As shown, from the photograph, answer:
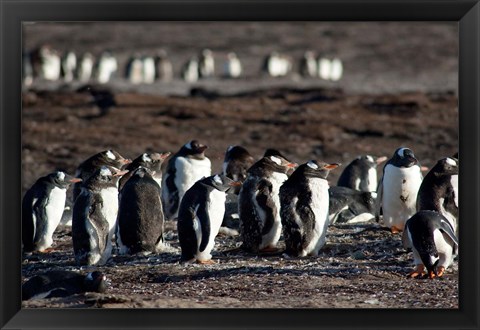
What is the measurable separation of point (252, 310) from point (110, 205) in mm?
2381

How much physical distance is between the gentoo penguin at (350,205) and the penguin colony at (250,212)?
1.64 ft

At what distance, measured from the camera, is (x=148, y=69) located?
25891 mm

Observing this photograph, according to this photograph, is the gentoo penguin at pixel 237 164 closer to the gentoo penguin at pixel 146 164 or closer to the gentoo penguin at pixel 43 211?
the gentoo penguin at pixel 146 164

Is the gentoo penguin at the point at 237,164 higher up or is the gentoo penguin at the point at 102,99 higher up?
the gentoo penguin at the point at 102,99

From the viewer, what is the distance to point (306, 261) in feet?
23.7

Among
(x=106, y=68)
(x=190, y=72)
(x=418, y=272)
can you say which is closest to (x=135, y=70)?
(x=106, y=68)

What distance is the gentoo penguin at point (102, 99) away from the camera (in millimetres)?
17592

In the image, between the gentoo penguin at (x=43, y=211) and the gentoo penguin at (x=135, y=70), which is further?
the gentoo penguin at (x=135, y=70)

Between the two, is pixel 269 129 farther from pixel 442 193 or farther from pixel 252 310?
pixel 252 310

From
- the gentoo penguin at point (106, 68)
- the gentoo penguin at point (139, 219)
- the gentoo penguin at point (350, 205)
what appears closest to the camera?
the gentoo penguin at point (139, 219)

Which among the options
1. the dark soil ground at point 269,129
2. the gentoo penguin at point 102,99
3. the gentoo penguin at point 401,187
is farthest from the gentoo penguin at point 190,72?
the gentoo penguin at point 401,187

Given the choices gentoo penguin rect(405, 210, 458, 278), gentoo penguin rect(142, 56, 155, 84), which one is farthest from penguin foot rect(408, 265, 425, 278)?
gentoo penguin rect(142, 56, 155, 84)

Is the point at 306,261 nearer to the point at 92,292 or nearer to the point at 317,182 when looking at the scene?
the point at 317,182
